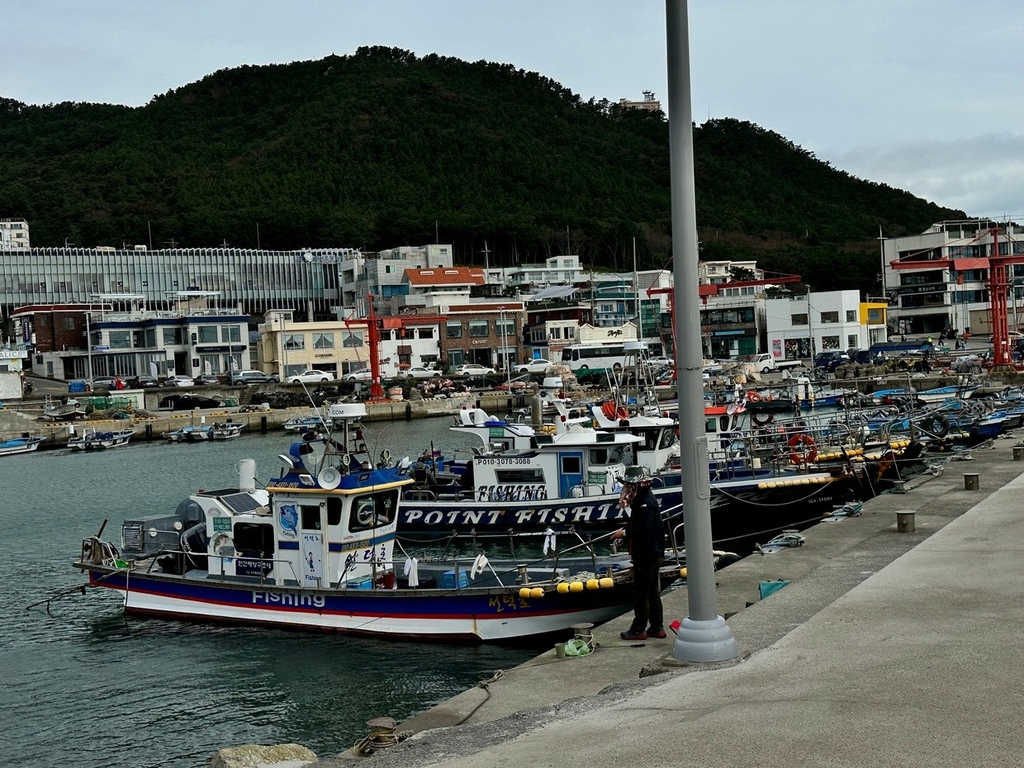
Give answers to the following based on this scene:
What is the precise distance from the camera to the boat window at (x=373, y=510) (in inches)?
625

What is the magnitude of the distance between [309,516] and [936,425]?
2375 cm

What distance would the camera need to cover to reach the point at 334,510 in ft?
51.9

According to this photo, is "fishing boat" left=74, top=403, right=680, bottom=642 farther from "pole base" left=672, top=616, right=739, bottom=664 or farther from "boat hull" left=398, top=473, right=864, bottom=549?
"pole base" left=672, top=616, right=739, bottom=664

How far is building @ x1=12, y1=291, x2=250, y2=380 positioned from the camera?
7444cm

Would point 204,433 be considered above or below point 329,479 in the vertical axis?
below

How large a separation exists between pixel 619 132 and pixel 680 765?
169m

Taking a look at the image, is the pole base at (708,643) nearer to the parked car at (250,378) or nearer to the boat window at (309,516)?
the boat window at (309,516)

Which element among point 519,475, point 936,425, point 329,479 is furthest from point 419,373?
point 329,479

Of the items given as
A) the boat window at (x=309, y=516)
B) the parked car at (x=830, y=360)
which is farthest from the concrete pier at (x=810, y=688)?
the parked car at (x=830, y=360)

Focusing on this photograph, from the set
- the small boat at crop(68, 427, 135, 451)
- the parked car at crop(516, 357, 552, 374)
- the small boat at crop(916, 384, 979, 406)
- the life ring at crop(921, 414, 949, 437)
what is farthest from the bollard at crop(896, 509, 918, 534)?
the parked car at crop(516, 357, 552, 374)

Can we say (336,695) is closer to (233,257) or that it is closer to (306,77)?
(233,257)

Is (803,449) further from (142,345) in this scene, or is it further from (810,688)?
(142,345)

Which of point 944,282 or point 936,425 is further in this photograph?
point 944,282

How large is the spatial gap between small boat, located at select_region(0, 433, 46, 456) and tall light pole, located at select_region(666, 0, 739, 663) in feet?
175
